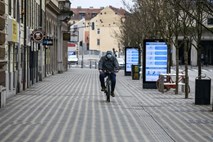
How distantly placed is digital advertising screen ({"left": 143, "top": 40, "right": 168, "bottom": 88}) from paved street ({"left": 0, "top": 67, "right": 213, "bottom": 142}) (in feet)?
23.7

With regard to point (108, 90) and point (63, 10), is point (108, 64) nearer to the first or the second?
point (108, 90)

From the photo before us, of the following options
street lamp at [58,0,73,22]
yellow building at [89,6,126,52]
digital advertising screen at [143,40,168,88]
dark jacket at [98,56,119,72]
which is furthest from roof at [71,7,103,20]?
dark jacket at [98,56,119,72]

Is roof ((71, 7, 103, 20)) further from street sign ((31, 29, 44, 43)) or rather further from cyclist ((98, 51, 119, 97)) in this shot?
cyclist ((98, 51, 119, 97))

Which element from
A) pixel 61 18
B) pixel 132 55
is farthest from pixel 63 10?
pixel 132 55

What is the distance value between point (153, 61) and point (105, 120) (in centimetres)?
1484

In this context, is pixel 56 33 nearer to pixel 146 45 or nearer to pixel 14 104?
pixel 146 45

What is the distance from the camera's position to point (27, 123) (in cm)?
1433

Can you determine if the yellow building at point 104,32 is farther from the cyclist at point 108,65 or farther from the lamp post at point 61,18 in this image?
the cyclist at point 108,65

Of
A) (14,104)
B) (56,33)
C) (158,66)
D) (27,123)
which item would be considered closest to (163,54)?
(158,66)

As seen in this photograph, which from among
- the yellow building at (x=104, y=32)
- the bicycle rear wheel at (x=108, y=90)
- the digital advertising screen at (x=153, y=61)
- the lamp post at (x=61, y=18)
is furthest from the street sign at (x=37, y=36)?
the yellow building at (x=104, y=32)

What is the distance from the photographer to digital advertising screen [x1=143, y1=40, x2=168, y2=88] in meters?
29.3

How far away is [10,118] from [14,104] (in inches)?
179

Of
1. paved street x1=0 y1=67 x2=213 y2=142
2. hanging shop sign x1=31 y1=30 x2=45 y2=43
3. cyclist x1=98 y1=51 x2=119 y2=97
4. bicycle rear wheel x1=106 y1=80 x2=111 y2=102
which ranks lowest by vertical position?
paved street x1=0 y1=67 x2=213 y2=142

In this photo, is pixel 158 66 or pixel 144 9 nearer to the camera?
pixel 158 66
